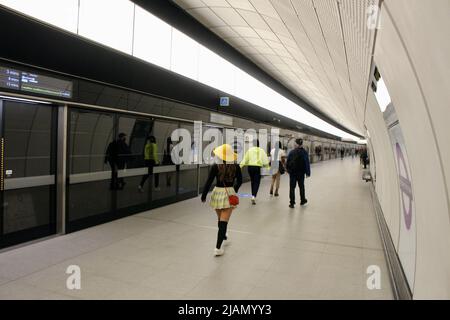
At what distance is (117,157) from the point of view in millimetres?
6660

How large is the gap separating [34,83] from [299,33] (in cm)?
481

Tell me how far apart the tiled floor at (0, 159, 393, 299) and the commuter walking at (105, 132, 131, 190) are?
0.79m

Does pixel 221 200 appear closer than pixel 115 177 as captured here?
Yes

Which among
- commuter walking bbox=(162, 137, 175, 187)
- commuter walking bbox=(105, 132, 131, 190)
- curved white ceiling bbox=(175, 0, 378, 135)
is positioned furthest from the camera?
commuter walking bbox=(162, 137, 175, 187)

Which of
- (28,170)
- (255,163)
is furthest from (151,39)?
(255,163)

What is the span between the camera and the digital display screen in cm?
428

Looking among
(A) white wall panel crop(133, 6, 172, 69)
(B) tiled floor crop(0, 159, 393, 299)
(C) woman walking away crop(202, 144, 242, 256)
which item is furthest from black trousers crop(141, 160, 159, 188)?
(C) woman walking away crop(202, 144, 242, 256)

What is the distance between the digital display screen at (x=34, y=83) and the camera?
428 cm

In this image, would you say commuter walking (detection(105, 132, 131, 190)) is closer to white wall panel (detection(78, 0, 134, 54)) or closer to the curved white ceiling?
white wall panel (detection(78, 0, 134, 54))

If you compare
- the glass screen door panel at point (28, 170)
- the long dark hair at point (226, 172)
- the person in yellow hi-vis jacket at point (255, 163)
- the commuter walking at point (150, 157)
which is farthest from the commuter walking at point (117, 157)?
the person in yellow hi-vis jacket at point (255, 163)

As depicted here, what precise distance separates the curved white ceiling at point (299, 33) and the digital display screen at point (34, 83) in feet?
12.3

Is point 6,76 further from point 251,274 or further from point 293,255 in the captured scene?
point 293,255

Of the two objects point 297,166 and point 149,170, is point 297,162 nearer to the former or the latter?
point 297,166

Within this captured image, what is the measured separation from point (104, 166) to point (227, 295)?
409 cm
